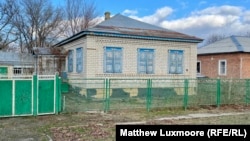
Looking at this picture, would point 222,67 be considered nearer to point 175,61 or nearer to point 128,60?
point 175,61

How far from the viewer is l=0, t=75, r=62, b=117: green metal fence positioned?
1023 centimetres

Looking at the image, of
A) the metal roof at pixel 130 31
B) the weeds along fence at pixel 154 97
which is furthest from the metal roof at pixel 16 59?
the weeds along fence at pixel 154 97

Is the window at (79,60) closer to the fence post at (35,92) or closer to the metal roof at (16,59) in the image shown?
the fence post at (35,92)

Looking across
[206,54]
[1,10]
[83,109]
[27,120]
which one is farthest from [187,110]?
[1,10]

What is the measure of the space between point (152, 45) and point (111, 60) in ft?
9.68

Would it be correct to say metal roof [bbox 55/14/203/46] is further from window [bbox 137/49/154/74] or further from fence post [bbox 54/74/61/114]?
fence post [bbox 54/74/61/114]

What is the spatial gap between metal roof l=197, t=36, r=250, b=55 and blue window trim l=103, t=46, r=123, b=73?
14707mm

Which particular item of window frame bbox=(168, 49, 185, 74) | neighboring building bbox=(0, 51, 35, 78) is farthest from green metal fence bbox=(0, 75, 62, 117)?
neighboring building bbox=(0, 51, 35, 78)

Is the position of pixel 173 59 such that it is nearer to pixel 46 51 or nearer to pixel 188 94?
pixel 188 94

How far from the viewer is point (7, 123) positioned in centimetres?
952

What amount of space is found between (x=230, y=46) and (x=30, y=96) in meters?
23.4

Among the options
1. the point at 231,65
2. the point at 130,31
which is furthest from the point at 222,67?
the point at 130,31

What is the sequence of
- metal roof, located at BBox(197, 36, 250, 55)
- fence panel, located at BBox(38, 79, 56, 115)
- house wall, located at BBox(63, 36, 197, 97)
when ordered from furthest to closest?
metal roof, located at BBox(197, 36, 250, 55) → house wall, located at BBox(63, 36, 197, 97) → fence panel, located at BBox(38, 79, 56, 115)

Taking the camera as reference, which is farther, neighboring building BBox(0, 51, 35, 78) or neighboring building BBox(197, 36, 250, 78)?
neighboring building BBox(0, 51, 35, 78)
